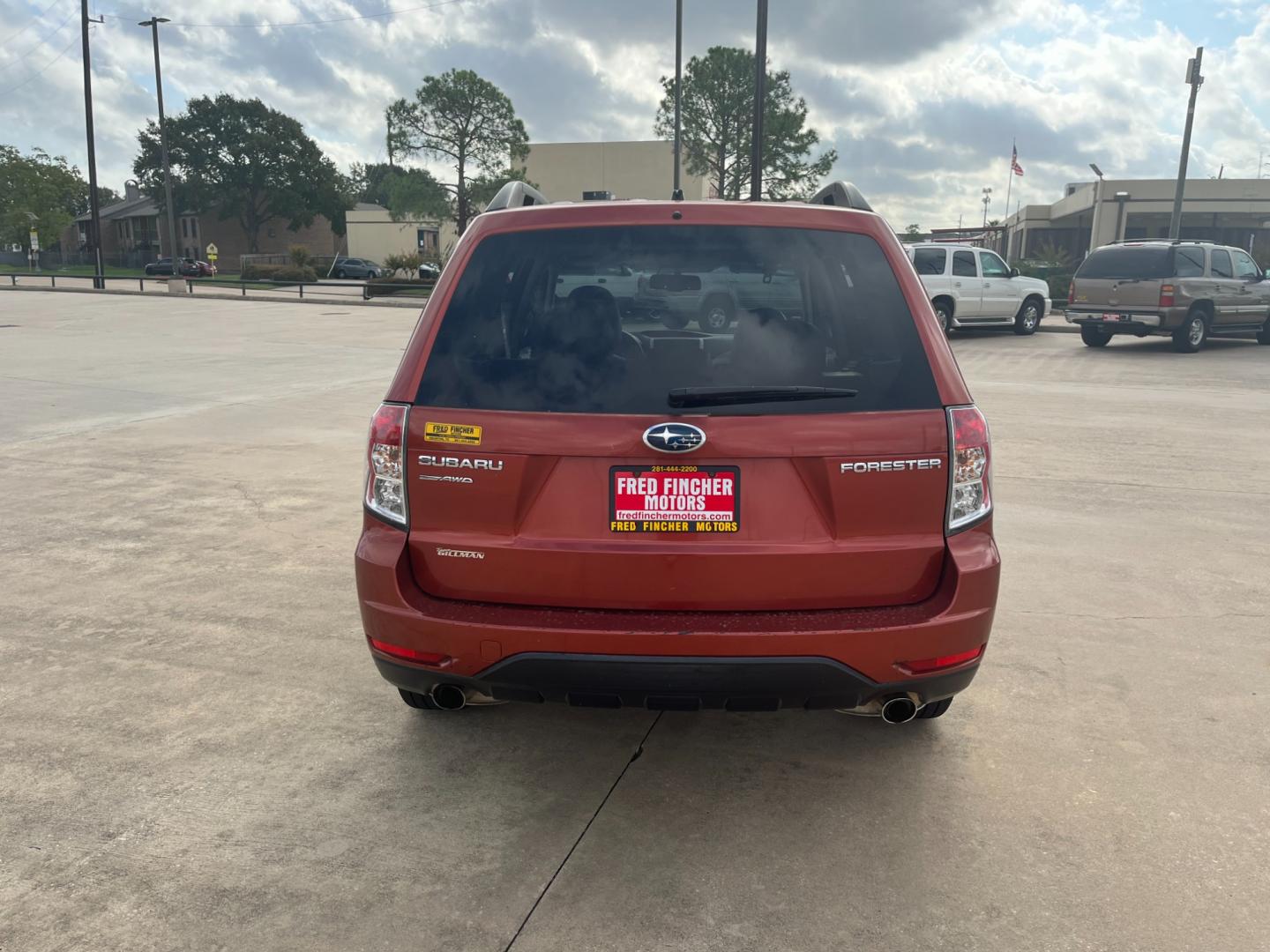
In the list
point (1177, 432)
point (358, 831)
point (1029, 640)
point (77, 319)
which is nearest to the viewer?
point (358, 831)

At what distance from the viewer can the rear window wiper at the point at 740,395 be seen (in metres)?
2.76

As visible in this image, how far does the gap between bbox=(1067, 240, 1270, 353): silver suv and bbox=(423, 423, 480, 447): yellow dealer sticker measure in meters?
17.8

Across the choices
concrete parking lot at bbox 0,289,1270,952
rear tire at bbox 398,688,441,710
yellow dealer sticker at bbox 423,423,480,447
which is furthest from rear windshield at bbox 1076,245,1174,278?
yellow dealer sticker at bbox 423,423,480,447

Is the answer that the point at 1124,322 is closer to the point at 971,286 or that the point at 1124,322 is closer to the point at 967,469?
the point at 971,286

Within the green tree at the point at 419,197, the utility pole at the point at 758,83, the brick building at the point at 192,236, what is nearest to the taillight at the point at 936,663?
the utility pole at the point at 758,83

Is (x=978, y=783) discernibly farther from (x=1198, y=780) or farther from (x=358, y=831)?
(x=358, y=831)

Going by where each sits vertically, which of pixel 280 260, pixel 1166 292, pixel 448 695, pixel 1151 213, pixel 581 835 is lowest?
pixel 581 835

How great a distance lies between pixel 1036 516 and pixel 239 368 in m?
11.9

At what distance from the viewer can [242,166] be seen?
8200 centimetres

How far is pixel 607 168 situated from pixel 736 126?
1082 cm

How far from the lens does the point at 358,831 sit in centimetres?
300

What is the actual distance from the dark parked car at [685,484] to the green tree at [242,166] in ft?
287

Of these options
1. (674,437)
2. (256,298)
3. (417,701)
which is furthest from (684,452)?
(256,298)

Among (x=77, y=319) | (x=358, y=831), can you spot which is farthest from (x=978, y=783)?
(x=77, y=319)
